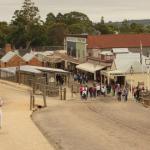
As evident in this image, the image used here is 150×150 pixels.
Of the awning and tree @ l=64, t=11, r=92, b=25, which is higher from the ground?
tree @ l=64, t=11, r=92, b=25

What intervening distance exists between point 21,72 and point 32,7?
6882 cm

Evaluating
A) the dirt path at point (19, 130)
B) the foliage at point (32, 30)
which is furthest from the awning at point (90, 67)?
the foliage at point (32, 30)

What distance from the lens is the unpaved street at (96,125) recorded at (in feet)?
70.7

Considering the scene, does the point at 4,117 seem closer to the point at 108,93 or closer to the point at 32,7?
the point at 108,93

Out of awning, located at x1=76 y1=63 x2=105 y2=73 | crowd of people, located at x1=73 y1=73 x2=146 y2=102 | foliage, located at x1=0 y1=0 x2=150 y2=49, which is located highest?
foliage, located at x1=0 y1=0 x2=150 y2=49

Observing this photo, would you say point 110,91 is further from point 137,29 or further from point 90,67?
point 137,29

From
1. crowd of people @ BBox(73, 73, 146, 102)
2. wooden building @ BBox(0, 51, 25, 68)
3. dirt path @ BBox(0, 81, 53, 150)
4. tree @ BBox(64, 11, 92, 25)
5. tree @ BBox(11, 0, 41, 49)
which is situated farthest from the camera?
tree @ BBox(64, 11, 92, 25)

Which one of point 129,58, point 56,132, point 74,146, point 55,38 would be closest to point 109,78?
point 129,58

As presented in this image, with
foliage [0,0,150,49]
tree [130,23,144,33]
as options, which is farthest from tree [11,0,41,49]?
tree [130,23,144,33]

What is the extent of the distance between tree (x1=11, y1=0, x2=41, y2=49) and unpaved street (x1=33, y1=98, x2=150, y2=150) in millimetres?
69976

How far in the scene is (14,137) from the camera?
23.1m

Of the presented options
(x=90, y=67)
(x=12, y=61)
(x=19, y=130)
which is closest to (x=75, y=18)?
(x=12, y=61)

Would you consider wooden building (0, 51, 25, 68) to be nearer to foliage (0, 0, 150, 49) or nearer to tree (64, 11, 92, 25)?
foliage (0, 0, 150, 49)

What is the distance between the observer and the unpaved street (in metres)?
21.6
